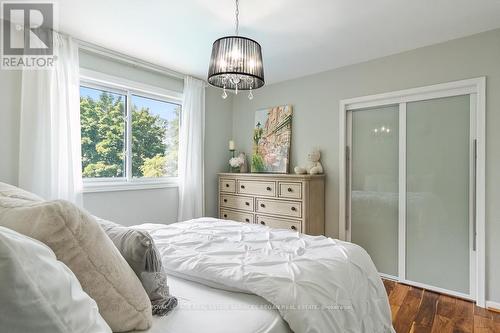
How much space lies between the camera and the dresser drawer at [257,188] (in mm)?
3342

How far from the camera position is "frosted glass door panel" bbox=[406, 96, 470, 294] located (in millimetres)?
2588

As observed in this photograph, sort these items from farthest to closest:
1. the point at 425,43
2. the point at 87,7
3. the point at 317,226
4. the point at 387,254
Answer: the point at 317,226, the point at 387,254, the point at 425,43, the point at 87,7

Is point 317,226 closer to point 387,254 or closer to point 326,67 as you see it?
point 387,254

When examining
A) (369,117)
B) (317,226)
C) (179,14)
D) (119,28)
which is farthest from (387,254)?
(119,28)

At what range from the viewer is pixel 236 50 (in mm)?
1938

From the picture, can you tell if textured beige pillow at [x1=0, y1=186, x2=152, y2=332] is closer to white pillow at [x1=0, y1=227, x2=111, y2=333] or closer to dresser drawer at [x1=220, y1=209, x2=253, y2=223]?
white pillow at [x1=0, y1=227, x2=111, y2=333]

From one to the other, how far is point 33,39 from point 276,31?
7.34ft

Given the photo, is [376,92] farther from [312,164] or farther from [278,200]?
[278,200]

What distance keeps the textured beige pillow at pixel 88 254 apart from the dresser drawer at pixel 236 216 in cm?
268

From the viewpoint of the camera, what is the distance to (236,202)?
12.2 ft

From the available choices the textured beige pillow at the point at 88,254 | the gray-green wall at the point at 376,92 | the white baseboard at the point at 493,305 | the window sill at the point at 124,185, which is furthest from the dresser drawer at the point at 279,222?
the textured beige pillow at the point at 88,254

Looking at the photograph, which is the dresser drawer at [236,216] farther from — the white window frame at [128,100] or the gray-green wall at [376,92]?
the gray-green wall at [376,92]

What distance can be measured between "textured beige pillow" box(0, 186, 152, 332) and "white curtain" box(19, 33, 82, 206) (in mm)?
1874

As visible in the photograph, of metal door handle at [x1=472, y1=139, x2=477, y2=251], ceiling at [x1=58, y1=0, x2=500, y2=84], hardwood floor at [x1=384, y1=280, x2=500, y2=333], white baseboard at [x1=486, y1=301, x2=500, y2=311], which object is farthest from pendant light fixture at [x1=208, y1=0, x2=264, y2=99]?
white baseboard at [x1=486, y1=301, x2=500, y2=311]
